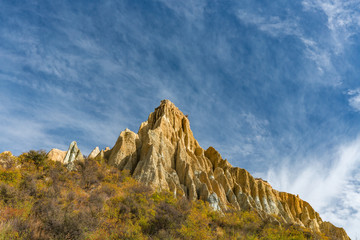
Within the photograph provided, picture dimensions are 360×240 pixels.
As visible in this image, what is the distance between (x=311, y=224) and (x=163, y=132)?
3543 cm

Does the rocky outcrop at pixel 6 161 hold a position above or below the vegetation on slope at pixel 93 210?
above

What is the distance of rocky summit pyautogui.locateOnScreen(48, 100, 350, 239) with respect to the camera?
28266 mm

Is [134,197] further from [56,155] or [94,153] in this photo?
[56,155]

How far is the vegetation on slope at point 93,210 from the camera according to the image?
42.5 ft

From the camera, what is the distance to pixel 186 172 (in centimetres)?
3152

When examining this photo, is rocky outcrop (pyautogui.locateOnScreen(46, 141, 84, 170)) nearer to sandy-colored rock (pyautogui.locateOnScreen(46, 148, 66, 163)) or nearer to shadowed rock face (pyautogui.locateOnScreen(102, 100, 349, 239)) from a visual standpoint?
sandy-colored rock (pyautogui.locateOnScreen(46, 148, 66, 163))

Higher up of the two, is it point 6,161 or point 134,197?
point 6,161

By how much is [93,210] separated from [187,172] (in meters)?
16.9

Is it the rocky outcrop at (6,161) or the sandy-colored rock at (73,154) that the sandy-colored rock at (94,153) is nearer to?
the sandy-colored rock at (73,154)

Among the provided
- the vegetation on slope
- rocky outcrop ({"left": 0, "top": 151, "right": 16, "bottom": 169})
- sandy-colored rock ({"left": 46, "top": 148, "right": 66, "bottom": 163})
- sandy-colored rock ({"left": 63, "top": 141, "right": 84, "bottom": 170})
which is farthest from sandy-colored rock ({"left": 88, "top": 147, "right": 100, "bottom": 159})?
rocky outcrop ({"left": 0, "top": 151, "right": 16, "bottom": 169})

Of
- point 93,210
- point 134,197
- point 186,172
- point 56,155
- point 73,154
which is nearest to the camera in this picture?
point 93,210

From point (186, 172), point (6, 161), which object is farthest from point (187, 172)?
point (6, 161)

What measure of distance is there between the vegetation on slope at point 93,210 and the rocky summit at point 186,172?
6.90 feet

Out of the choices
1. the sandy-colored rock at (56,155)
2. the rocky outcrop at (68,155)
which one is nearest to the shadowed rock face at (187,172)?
the rocky outcrop at (68,155)
